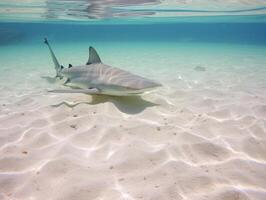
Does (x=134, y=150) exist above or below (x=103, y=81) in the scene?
below

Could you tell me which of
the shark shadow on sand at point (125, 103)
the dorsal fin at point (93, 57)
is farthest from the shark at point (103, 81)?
the shark shadow on sand at point (125, 103)

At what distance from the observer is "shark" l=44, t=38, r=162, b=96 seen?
5554mm

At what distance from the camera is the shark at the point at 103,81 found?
18.2ft

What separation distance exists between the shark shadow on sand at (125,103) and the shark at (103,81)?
200mm

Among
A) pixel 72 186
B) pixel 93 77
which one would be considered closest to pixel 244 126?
pixel 72 186

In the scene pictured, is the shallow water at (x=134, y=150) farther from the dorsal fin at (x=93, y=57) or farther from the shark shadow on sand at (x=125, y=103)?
the dorsal fin at (x=93, y=57)

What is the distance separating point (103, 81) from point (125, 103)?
2.73ft

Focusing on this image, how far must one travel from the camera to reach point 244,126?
4.86 m

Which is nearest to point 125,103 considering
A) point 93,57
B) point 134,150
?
point 93,57

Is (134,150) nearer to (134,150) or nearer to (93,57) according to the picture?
(134,150)

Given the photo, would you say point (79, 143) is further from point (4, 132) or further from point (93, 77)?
point (93, 77)

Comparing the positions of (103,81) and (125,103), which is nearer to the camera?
(125,103)

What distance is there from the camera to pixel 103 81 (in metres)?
6.23

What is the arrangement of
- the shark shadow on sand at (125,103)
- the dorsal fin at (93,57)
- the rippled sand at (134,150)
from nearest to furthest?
the rippled sand at (134,150), the shark shadow on sand at (125,103), the dorsal fin at (93,57)
